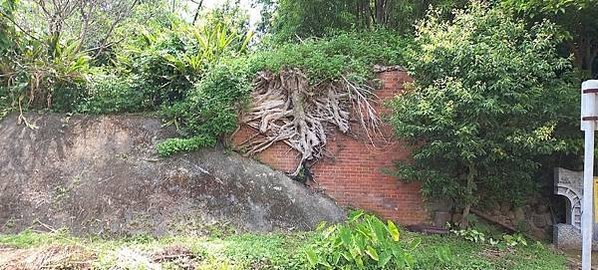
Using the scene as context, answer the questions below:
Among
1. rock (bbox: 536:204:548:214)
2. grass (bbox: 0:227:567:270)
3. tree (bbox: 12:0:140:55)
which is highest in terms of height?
tree (bbox: 12:0:140:55)

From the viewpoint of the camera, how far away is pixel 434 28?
6.38 m

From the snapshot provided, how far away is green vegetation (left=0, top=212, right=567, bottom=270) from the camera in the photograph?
4.39 metres

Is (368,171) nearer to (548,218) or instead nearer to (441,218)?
(441,218)

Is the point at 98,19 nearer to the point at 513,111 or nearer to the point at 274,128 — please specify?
the point at 274,128

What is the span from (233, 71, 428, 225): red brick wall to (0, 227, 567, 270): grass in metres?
0.62

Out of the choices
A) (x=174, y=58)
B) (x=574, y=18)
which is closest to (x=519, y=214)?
(x=574, y=18)

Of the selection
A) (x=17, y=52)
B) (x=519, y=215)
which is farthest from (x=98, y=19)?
(x=519, y=215)

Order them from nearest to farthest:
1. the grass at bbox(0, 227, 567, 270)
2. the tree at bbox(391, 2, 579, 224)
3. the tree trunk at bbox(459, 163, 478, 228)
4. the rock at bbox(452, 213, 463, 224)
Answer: the grass at bbox(0, 227, 567, 270) < the tree at bbox(391, 2, 579, 224) < the tree trunk at bbox(459, 163, 478, 228) < the rock at bbox(452, 213, 463, 224)

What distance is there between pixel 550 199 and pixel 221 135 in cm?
528

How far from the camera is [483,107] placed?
554 cm

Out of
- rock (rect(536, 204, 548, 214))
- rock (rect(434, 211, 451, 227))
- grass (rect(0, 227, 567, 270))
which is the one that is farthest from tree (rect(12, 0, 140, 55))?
rock (rect(536, 204, 548, 214))

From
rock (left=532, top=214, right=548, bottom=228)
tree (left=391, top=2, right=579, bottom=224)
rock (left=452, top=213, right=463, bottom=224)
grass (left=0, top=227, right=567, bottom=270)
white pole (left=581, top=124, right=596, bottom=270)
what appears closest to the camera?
white pole (left=581, top=124, right=596, bottom=270)

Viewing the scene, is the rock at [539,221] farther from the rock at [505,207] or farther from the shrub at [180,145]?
the shrub at [180,145]

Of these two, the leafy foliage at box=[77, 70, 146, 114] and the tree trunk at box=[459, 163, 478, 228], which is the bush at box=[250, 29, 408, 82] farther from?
the leafy foliage at box=[77, 70, 146, 114]
